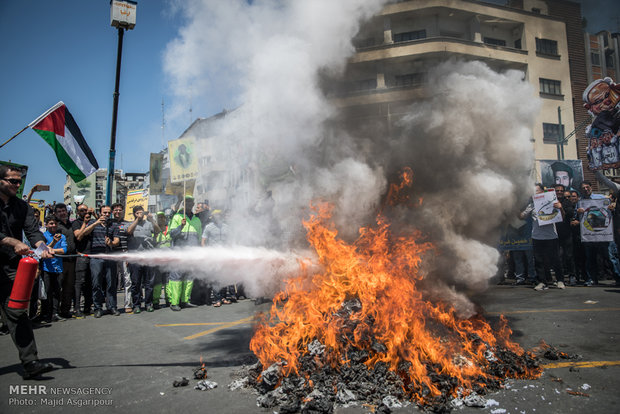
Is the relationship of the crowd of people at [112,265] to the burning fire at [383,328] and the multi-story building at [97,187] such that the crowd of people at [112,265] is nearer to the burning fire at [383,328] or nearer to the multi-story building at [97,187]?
the burning fire at [383,328]

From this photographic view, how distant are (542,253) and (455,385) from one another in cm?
848

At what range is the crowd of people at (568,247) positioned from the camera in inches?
396

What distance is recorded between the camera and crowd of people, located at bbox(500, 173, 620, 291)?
10.1 m

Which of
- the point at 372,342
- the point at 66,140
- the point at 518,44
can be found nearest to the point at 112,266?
the point at 66,140

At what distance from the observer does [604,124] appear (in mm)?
12391

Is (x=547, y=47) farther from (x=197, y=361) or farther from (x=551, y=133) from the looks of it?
(x=197, y=361)

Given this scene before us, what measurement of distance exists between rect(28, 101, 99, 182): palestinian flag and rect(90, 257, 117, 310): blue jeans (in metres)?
2.48

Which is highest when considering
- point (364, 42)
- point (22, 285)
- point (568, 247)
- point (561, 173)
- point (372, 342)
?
→ point (364, 42)

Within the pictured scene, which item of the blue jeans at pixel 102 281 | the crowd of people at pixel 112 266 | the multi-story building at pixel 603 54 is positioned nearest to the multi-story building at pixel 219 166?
the crowd of people at pixel 112 266

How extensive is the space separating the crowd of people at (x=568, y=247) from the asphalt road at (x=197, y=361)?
1.84 metres

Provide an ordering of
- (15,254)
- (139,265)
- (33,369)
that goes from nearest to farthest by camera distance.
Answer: (33,369), (15,254), (139,265)

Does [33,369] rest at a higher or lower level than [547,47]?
lower

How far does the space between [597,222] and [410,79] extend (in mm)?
8356

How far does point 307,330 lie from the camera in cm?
434
